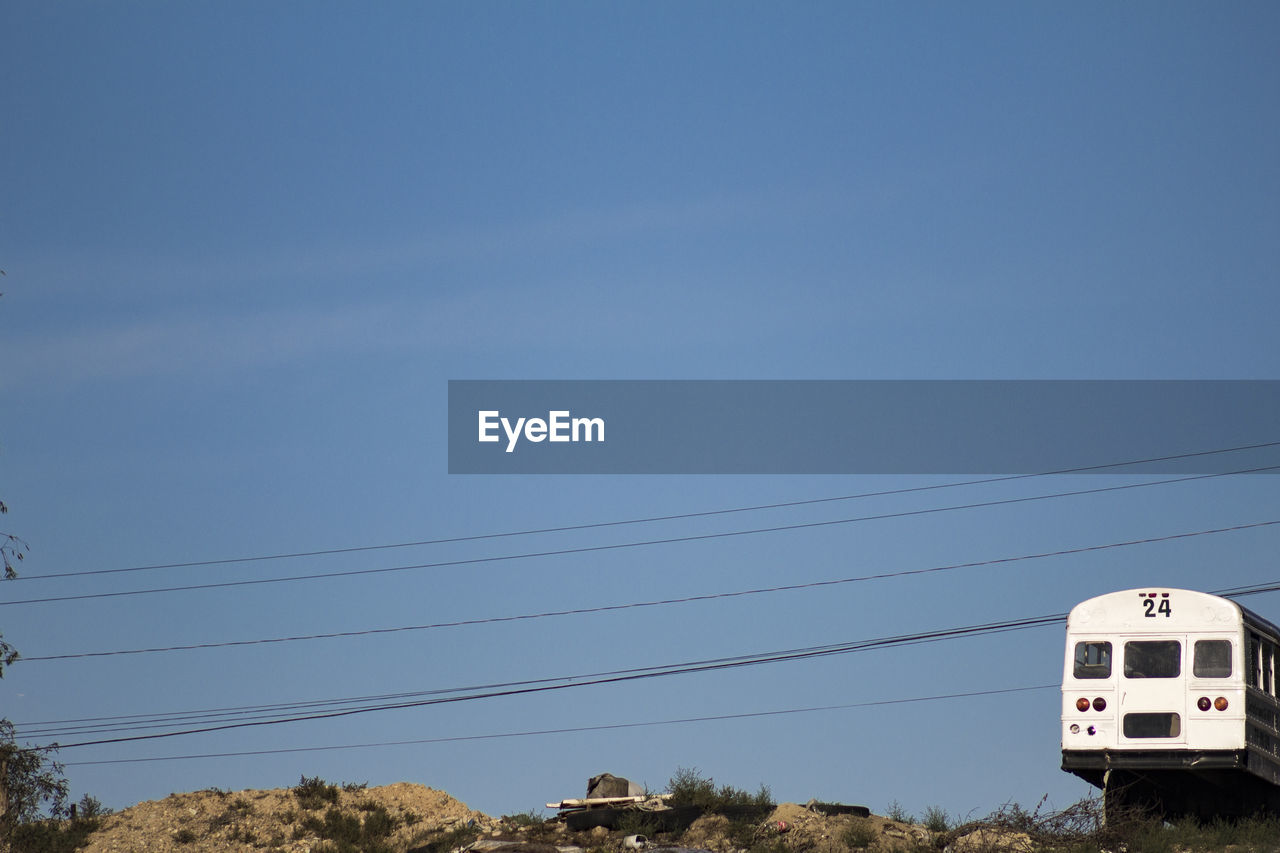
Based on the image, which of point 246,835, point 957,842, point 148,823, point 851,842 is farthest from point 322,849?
point 957,842

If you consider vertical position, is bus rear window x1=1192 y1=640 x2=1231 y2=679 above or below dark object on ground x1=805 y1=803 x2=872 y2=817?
above

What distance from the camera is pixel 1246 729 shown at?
22.8m

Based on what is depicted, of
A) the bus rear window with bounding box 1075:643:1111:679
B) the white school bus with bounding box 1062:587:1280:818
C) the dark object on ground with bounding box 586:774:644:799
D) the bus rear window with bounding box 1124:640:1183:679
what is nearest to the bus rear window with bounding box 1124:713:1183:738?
the white school bus with bounding box 1062:587:1280:818

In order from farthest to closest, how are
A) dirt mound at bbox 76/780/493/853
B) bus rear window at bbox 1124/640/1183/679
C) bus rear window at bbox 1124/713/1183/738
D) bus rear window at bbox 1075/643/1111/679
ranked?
dirt mound at bbox 76/780/493/853 → bus rear window at bbox 1075/643/1111/679 → bus rear window at bbox 1124/640/1183/679 → bus rear window at bbox 1124/713/1183/738

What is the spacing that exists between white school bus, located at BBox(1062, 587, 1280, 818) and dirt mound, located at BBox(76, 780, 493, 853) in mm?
16588

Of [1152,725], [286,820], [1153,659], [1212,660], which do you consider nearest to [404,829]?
[286,820]

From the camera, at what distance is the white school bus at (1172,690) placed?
23.0m

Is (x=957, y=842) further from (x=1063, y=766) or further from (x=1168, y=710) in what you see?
(x=1168, y=710)

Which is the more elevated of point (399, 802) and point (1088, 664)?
point (1088, 664)

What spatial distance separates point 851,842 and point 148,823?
68.1ft

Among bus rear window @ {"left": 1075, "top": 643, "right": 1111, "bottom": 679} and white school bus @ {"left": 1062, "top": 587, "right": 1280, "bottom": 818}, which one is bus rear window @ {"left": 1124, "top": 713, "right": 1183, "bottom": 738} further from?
bus rear window @ {"left": 1075, "top": 643, "right": 1111, "bottom": 679}

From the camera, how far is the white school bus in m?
23.0

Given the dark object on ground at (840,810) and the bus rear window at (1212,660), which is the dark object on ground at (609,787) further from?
the bus rear window at (1212,660)

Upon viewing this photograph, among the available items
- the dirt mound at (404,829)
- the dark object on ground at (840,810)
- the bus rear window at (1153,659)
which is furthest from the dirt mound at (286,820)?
the bus rear window at (1153,659)
